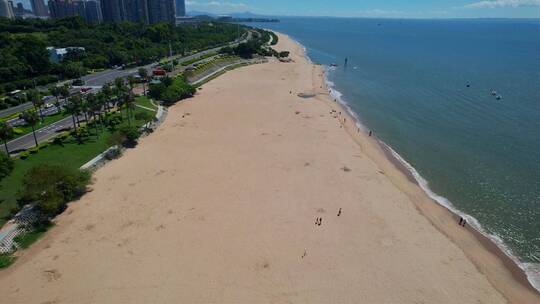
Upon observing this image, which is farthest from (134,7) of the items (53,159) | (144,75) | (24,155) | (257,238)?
(257,238)

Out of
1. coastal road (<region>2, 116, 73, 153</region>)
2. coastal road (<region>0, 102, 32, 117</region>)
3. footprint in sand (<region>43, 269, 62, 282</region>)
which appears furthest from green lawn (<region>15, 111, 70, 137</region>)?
footprint in sand (<region>43, 269, 62, 282</region>)

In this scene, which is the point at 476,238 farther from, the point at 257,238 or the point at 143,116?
the point at 143,116

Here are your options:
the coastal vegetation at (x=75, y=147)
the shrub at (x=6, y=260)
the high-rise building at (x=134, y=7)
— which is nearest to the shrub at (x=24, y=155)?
the coastal vegetation at (x=75, y=147)

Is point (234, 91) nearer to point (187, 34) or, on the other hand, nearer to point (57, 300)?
point (57, 300)

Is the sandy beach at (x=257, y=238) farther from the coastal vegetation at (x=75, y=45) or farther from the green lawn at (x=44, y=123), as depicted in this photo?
the coastal vegetation at (x=75, y=45)

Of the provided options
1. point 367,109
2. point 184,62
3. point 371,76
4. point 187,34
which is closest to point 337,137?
point 367,109

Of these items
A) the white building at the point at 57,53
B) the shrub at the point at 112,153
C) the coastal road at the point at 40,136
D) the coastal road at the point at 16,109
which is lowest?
the shrub at the point at 112,153

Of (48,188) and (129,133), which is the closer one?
(48,188)
